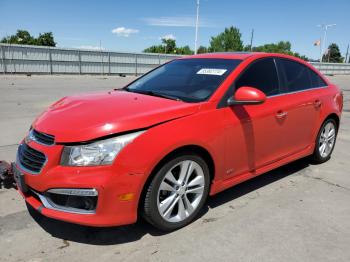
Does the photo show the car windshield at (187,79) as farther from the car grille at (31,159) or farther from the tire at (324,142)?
the tire at (324,142)

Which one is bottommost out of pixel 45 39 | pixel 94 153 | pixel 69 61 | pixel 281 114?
pixel 94 153

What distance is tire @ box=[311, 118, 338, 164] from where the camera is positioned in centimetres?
503

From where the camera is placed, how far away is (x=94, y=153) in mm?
2684

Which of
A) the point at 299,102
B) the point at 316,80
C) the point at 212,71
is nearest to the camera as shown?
the point at 212,71

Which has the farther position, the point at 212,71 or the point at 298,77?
the point at 298,77

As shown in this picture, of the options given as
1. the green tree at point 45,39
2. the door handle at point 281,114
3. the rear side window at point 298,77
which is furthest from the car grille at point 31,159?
the green tree at point 45,39

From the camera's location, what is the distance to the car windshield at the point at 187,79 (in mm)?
3541

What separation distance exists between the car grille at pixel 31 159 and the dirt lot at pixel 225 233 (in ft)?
2.02

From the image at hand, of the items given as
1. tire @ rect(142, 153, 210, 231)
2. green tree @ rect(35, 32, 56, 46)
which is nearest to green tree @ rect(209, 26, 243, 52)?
green tree @ rect(35, 32, 56, 46)

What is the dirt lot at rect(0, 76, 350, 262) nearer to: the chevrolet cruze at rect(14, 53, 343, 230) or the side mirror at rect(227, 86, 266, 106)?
the chevrolet cruze at rect(14, 53, 343, 230)

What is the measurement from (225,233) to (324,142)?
2839 millimetres

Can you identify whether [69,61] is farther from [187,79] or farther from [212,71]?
[212,71]

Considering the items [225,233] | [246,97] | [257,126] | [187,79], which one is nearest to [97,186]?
[225,233]

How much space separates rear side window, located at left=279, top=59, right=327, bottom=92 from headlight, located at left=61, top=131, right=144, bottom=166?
251 centimetres
